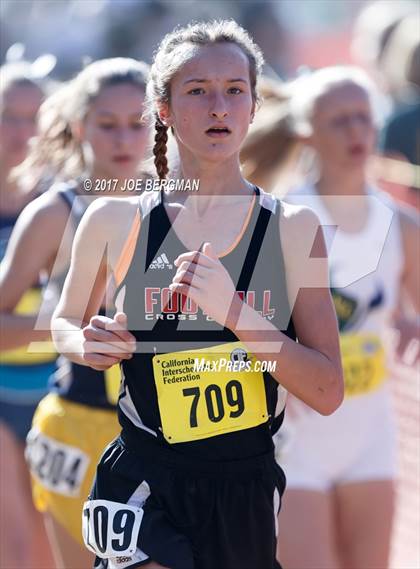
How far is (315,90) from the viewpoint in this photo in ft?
16.8

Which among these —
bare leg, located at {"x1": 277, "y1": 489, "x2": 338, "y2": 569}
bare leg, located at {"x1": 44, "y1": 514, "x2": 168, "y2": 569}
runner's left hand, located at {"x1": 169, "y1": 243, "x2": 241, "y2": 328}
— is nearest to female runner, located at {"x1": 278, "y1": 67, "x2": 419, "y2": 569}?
bare leg, located at {"x1": 277, "y1": 489, "x2": 338, "y2": 569}

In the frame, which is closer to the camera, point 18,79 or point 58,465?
point 58,465

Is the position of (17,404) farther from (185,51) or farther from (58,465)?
(185,51)

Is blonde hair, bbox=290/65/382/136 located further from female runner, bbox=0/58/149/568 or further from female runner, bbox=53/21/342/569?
female runner, bbox=53/21/342/569

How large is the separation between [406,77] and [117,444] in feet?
16.5

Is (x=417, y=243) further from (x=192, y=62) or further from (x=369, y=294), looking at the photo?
(x=192, y=62)

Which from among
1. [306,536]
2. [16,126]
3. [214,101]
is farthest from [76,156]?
[214,101]

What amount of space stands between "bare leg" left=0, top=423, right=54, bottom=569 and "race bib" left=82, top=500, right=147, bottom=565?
1.63 metres

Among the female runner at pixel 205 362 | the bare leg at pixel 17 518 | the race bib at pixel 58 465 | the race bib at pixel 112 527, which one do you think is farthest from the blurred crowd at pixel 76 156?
the race bib at pixel 112 527

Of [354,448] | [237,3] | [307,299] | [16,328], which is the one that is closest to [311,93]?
[354,448]

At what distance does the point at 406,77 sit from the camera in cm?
753

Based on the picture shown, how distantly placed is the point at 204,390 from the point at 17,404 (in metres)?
2.05

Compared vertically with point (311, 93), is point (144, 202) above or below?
below

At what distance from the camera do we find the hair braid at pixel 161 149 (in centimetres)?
320
